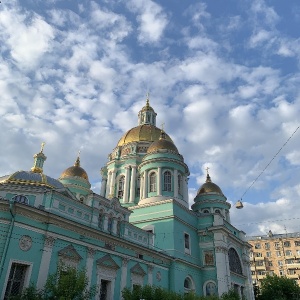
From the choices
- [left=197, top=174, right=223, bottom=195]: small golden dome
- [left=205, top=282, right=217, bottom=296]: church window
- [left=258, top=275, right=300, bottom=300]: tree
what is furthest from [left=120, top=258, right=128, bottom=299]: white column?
[left=258, top=275, right=300, bottom=300]: tree

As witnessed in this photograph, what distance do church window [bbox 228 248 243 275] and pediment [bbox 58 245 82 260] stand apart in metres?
18.9

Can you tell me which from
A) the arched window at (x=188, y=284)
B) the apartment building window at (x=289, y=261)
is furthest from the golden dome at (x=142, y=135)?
the apartment building window at (x=289, y=261)

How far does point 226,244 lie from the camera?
31.8 m

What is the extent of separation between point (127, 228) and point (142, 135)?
18238 millimetres

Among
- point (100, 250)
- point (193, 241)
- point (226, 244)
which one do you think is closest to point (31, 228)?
point (100, 250)

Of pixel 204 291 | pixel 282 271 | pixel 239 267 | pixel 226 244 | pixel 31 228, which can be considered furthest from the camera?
pixel 282 271

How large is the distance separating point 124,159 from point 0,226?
945 inches

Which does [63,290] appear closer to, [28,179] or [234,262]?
[28,179]

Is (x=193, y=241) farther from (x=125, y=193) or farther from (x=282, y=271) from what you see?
(x=282, y=271)

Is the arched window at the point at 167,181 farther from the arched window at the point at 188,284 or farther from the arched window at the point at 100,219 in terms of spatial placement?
the arched window at the point at 100,219

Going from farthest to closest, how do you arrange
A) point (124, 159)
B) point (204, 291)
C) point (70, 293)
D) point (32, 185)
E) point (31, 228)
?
point (124, 159)
point (204, 291)
point (32, 185)
point (31, 228)
point (70, 293)

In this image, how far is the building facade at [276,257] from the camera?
2256 inches

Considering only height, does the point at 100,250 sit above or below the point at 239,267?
below

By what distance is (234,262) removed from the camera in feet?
111
